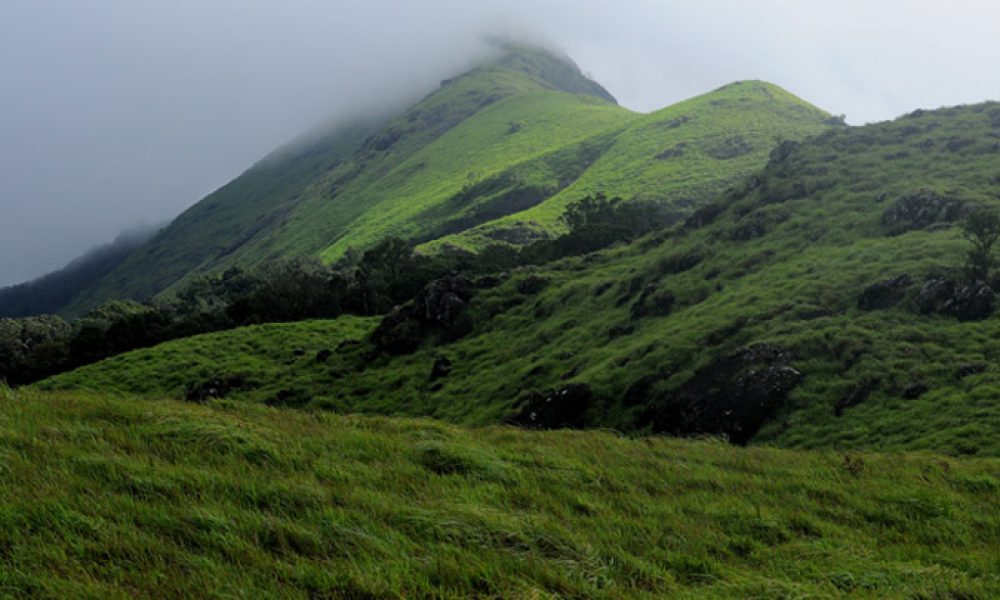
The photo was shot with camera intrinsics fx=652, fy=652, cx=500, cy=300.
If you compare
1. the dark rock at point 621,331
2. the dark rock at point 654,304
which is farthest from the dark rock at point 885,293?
the dark rock at point 621,331

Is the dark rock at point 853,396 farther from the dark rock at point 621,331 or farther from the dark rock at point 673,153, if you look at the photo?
the dark rock at point 673,153

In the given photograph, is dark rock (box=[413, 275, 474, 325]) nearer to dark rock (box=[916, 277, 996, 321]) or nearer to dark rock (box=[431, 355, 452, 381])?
dark rock (box=[431, 355, 452, 381])

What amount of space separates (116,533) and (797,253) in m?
48.1

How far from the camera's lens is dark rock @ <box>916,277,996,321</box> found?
31328 mm

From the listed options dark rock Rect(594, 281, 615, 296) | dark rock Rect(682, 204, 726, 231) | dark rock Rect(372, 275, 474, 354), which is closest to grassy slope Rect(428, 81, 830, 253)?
dark rock Rect(682, 204, 726, 231)

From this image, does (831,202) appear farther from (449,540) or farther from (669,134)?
(669,134)

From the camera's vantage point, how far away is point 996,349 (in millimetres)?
27641

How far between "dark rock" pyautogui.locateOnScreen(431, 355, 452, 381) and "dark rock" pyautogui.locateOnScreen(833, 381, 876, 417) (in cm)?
3037

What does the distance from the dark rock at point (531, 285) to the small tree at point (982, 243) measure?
1371 inches

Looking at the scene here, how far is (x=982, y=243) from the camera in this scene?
34.9 meters

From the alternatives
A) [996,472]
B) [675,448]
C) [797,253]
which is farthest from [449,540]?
[797,253]

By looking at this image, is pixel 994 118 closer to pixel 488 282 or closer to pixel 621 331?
pixel 621 331

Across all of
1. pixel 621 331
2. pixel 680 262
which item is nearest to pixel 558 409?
pixel 621 331

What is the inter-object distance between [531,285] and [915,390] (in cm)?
3987
